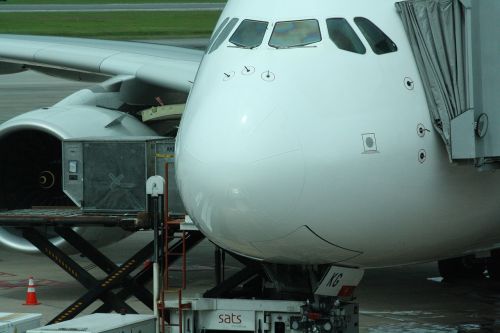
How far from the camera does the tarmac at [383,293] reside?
1519 centimetres

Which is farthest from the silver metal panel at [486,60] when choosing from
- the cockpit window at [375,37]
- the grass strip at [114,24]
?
the grass strip at [114,24]

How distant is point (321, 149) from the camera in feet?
33.2

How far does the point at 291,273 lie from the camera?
11.5 metres

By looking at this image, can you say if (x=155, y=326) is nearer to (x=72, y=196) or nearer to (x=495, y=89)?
(x=72, y=196)

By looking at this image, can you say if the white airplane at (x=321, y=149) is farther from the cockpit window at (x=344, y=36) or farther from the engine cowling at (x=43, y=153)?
the engine cowling at (x=43, y=153)

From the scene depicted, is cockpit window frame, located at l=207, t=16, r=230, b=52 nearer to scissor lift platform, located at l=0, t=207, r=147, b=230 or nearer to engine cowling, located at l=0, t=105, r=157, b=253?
scissor lift platform, located at l=0, t=207, r=147, b=230

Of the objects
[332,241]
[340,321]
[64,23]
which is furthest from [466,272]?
[64,23]

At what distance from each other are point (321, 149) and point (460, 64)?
164 cm

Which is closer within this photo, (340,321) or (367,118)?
(367,118)

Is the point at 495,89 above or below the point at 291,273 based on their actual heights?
above

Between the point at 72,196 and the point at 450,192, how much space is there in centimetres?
590

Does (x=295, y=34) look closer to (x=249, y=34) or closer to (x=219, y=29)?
(x=249, y=34)

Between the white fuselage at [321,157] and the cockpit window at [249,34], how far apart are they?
6cm

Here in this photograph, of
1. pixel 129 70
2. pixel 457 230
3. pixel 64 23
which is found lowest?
pixel 457 230
